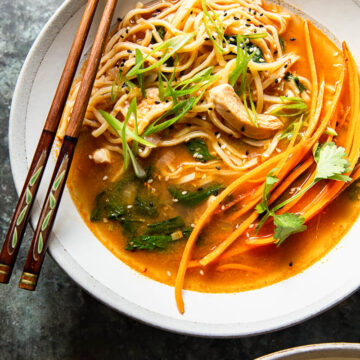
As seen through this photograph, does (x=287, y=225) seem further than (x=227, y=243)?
No

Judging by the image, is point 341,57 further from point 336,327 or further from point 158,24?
point 336,327

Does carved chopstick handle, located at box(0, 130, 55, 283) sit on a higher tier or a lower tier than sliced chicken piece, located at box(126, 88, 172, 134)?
lower

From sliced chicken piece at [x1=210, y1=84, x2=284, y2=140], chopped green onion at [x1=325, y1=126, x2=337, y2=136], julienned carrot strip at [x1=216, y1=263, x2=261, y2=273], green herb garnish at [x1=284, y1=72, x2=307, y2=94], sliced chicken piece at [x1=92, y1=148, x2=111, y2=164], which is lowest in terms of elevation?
julienned carrot strip at [x1=216, y1=263, x2=261, y2=273]

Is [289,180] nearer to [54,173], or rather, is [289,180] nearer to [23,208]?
[54,173]

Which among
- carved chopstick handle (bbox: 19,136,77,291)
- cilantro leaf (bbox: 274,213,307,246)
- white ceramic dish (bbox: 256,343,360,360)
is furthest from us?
cilantro leaf (bbox: 274,213,307,246)

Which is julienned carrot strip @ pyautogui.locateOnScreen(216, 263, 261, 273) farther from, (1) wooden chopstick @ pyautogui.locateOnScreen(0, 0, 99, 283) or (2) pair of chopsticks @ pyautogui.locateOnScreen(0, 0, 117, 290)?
(1) wooden chopstick @ pyautogui.locateOnScreen(0, 0, 99, 283)

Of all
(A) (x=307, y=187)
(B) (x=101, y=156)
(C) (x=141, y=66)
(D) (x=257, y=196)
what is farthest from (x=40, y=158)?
(A) (x=307, y=187)

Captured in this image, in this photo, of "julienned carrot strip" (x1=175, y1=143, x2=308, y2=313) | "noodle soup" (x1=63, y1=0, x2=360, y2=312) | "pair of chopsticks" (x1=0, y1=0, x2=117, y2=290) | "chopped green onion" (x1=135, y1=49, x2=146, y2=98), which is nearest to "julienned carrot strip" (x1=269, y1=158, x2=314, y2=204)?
"noodle soup" (x1=63, y1=0, x2=360, y2=312)
